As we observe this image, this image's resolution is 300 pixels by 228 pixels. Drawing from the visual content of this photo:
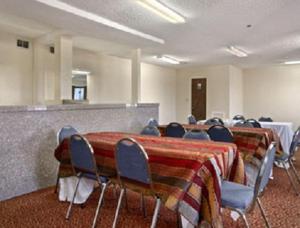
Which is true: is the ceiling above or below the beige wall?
above

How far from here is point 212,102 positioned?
9.73 metres

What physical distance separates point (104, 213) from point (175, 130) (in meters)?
1.88

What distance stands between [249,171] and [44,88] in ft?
14.5

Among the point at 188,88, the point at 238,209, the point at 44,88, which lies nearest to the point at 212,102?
the point at 188,88

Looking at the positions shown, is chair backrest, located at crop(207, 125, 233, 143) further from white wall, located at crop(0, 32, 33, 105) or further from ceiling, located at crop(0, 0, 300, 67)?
white wall, located at crop(0, 32, 33, 105)

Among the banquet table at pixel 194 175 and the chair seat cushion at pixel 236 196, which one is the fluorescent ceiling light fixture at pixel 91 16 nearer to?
the banquet table at pixel 194 175

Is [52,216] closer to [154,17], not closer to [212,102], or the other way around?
[154,17]

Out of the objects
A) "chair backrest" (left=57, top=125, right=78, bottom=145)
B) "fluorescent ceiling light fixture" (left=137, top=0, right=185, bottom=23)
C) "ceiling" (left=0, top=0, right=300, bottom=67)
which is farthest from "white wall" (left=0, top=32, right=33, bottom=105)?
"fluorescent ceiling light fixture" (left=137, top=0, right=185, bottom=23)

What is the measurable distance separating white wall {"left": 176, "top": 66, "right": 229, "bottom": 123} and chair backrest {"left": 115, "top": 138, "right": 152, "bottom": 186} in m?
7.52

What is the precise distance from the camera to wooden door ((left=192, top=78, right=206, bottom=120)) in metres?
10.0

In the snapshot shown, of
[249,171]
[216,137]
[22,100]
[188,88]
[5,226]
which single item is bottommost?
[5,226]

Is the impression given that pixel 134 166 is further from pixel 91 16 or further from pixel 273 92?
pixel 273 92

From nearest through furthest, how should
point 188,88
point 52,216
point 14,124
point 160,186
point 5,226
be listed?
point 160,186, point 5,226, point 52,216, point 14,124, point 188,88

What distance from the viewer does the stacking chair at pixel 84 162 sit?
2.58 meters
